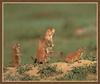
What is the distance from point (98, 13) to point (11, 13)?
623 mm

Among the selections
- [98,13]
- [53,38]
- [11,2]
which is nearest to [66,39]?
[53,38]

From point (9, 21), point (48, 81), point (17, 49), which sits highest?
point (9, 21)

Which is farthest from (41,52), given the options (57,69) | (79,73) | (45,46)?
(79,73)

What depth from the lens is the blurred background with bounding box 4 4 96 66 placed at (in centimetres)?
256

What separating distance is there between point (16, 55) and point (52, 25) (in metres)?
0.34

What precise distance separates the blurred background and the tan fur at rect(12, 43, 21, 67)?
29mm

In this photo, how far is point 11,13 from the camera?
2.57 metres

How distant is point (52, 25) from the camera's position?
256 centimetres

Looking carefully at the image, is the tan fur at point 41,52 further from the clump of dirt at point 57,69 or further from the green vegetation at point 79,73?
the green vegetation at point 79,73

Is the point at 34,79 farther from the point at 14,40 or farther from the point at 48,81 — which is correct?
the point at 14,40

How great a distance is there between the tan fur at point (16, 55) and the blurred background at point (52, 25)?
3 centimetres

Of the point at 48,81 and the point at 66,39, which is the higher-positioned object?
the point at 66,39

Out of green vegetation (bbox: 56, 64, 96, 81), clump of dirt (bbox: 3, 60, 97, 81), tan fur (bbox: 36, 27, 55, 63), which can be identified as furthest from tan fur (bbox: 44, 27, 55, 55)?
green vegetation (bbox: 56, 64, 96, 81)

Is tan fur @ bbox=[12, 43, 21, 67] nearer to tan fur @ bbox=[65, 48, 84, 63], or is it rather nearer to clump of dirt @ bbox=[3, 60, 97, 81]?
clump of dirt @ bbox=[3, 60, 97, 81]
